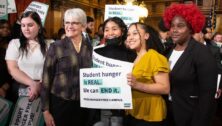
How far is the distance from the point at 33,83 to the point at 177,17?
1690mm

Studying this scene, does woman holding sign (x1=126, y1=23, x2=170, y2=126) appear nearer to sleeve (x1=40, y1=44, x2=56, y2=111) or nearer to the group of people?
the group of people

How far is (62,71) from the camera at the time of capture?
3445 mm

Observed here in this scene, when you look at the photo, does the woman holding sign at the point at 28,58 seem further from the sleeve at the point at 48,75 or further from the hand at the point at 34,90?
the sleeve at the point at 48,75

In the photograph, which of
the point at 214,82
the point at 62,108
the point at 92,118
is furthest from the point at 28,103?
the point at 214,82

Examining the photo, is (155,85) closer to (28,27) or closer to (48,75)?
(48,75)

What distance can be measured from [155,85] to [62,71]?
101 cm

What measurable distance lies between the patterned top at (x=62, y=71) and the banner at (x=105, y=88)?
280 mm

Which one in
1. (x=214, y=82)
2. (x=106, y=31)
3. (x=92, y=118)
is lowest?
(x=92, y=118)

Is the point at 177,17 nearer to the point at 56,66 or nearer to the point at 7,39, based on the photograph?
the point at 56,66

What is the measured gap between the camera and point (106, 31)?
370cm

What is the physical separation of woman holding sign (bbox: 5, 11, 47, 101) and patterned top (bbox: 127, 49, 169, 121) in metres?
1.28

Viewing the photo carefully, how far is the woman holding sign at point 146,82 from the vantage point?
293cm

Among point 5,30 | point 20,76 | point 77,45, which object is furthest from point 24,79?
point 5,30

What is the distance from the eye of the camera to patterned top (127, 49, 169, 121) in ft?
9.78
